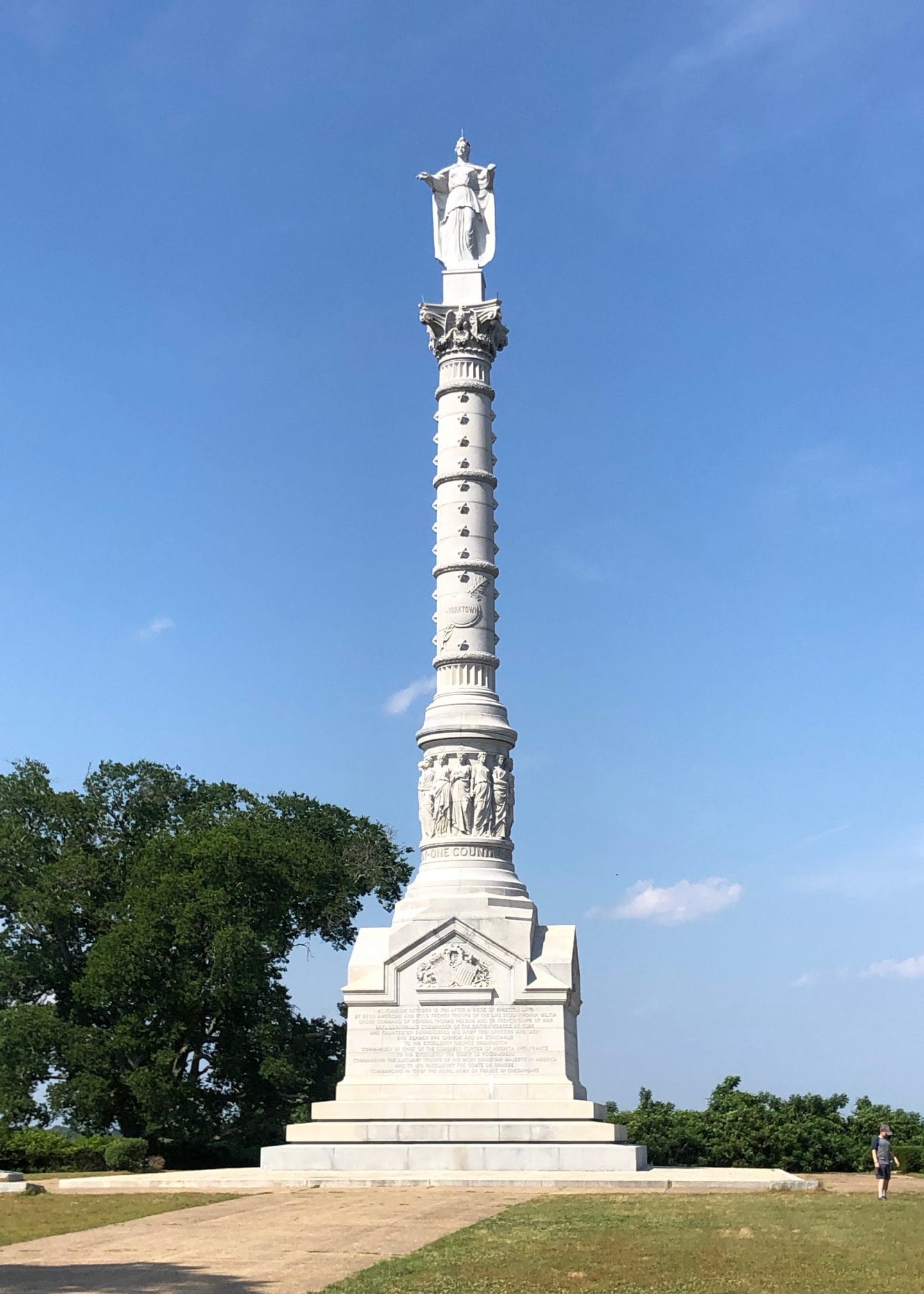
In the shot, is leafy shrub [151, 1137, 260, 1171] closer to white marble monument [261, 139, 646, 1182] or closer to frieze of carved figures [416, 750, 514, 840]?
white marble monument [261, 139, 646, 1182]

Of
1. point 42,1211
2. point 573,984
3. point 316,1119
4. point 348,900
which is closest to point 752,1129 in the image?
point 573,984

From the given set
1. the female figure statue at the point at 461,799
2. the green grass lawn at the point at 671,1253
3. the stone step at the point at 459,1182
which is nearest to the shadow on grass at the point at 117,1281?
the green grass lawn at the point at 671,1253

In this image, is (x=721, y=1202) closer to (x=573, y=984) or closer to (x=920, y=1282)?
(x=920, y=1282)

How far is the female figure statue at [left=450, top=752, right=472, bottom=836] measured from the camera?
3117 centimetres

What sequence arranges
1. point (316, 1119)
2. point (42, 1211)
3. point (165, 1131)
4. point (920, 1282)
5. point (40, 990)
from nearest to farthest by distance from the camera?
point (920, 1282) → point (42, 1211) → point (316, 1119) → point (165, 1131) → point (40, 990)

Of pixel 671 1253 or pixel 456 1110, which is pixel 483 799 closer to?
pixel 456 1110

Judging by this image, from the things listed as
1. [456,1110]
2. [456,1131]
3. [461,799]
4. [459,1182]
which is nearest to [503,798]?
[461,799]

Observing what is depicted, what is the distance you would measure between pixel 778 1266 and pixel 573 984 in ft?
57.6

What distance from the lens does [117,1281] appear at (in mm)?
11844

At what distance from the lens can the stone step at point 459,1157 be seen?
85.0 ft

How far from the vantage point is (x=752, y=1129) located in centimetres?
3256

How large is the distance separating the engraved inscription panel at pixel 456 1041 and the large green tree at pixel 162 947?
666cm

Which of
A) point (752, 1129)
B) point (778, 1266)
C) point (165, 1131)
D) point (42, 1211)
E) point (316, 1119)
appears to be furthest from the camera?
point (165, 1131)

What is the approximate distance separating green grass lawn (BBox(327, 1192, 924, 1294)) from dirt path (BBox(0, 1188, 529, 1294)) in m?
0.55
